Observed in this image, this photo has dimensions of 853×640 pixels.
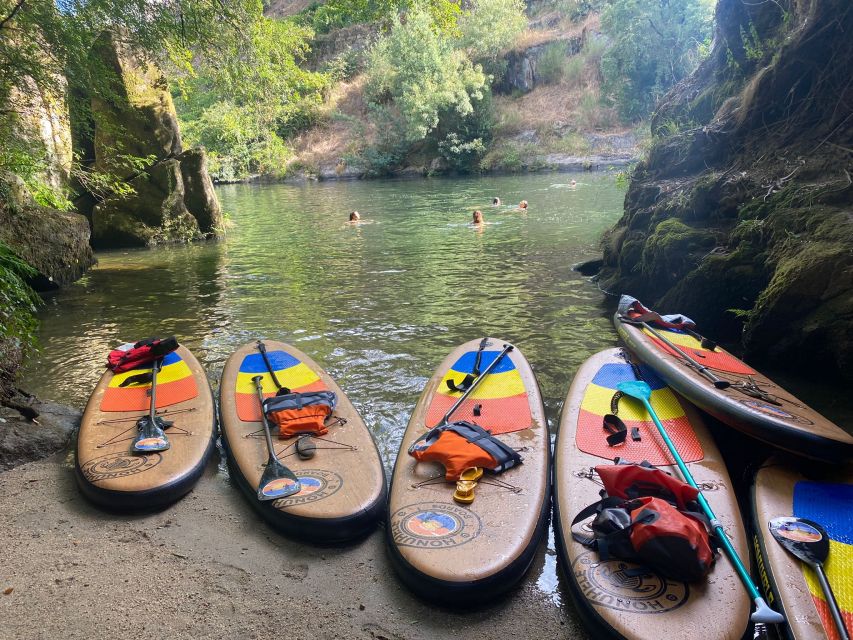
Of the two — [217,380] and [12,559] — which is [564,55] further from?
[12,559]

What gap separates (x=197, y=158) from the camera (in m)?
13.3

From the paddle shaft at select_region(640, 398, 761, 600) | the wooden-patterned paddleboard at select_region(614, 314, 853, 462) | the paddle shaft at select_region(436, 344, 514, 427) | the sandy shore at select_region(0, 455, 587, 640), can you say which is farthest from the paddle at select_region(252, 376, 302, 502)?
the wooden-patterned paddleboard at select_region(614, 314, 853, 462)

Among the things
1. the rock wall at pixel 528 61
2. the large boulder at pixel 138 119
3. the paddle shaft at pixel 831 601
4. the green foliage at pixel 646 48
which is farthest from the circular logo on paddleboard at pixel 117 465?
the rock wall at pixel 528 61

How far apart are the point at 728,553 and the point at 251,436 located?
293 cm

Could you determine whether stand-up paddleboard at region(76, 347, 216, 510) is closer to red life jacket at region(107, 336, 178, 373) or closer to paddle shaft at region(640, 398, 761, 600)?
red life jacket at region(107, 336, 178, 373)

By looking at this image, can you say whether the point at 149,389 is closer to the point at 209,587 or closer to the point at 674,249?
the point at 209,587

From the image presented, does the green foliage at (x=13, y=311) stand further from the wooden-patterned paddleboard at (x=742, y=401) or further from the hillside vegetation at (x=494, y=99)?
the hillside vegetation at (x=494, y=99)

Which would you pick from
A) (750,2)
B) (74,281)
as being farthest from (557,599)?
(74,281)

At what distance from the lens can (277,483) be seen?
3.34 m

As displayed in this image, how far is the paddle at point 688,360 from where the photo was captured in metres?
3.96

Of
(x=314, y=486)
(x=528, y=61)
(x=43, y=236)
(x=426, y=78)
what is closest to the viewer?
(x=314, y=486)

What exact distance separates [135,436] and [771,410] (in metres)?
4.14

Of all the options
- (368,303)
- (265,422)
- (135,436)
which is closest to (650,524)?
(265,422)

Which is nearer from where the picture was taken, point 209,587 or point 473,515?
point 209,587
